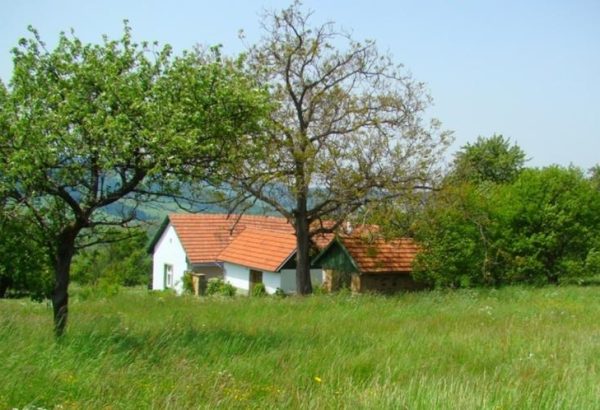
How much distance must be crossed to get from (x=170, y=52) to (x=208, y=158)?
1537 millimetres

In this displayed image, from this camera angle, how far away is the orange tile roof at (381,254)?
26.9 metres

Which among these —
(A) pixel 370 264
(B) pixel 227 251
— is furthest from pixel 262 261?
(A) pixel 370 264

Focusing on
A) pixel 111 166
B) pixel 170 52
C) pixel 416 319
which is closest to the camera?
pixel 111 166

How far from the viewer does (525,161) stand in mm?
44969

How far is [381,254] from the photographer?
91.3ft

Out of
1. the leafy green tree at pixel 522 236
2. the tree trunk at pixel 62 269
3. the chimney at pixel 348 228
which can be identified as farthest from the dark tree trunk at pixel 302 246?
the tree trunk at pixel 62 269

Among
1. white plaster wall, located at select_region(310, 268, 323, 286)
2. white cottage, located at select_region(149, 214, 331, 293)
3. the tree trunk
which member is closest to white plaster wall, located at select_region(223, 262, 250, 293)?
white cottage, located at select_region(149, 214, 331, 293)

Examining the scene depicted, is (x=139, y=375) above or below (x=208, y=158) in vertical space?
below

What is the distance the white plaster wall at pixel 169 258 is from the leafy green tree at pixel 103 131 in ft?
97.0

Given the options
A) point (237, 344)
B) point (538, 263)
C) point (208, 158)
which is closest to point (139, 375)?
point (237, 344)

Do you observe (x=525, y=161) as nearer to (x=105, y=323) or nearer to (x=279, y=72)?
(x=279, y=72)

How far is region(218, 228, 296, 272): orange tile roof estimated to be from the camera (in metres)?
33.6

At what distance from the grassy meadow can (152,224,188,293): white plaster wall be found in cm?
2733

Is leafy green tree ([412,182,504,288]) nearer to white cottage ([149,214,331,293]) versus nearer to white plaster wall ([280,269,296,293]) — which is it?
white cottage ([149,214,331,293])
